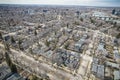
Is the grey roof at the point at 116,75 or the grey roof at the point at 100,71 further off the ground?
the grey roof at the point at 100,71

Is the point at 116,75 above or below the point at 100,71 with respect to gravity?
below

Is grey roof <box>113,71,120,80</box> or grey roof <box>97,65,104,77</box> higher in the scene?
grey roof <box>97,65,104,77</box>

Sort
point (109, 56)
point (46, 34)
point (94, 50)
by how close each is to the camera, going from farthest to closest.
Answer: point (46, 34), point (94, 50), point (109, 56)

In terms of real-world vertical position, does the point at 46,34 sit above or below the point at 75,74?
above

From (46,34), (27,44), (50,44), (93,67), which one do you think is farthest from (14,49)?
(93,67)

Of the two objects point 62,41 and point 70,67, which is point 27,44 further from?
point 70,67

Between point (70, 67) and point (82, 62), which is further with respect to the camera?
point (82, 62)

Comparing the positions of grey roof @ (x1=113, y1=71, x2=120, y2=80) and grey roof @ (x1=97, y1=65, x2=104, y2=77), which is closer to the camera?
grey roof @ (x1=113, y1=71, x2=120, y2=80)

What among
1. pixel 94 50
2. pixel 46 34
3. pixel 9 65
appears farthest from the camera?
pixel 46 34

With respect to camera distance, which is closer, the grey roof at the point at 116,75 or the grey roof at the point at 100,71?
the grey roof at the point at 116,75

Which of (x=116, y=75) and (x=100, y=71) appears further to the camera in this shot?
(x=100, y=71)
